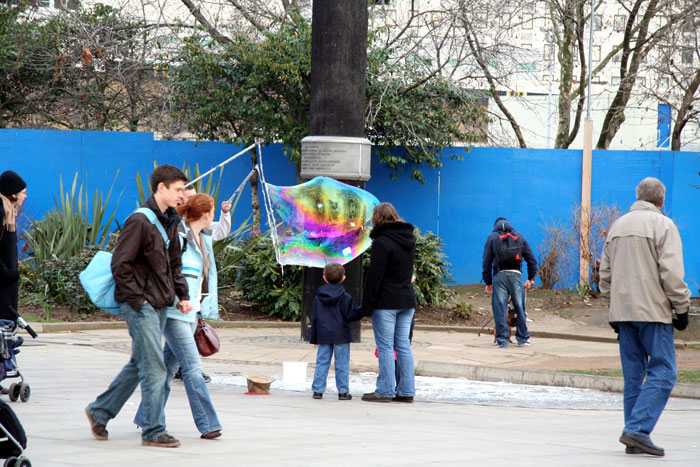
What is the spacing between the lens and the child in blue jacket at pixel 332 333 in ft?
30.4

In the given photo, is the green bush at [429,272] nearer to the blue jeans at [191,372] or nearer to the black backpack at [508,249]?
the black backpack at [508,249]

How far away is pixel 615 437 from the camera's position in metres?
7.59

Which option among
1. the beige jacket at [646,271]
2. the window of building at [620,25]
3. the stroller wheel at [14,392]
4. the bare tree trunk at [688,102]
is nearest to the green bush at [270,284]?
the stroller wheel at [14,392]

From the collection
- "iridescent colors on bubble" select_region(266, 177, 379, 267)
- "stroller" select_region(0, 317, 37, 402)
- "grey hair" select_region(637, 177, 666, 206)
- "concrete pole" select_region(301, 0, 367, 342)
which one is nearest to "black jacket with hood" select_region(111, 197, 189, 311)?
"stroller" select_region(0, 317, 37, 402)

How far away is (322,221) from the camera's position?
1202 centimetres

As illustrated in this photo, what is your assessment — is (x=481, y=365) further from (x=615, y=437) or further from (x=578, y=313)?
(x=578, y=313)

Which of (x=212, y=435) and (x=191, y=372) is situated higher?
(x=191, y=372)

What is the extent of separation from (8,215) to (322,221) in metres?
4.48

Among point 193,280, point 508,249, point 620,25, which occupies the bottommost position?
point 508,249

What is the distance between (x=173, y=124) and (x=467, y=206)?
24.7 feet

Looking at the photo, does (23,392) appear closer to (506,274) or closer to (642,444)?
(642,444)

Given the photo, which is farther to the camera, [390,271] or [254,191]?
[254,191]

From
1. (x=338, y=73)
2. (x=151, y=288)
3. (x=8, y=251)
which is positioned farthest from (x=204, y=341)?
(x=338, y=73)

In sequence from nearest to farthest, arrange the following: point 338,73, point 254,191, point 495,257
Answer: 1. point 338,73
2. point 495,257
3. point 254,191
